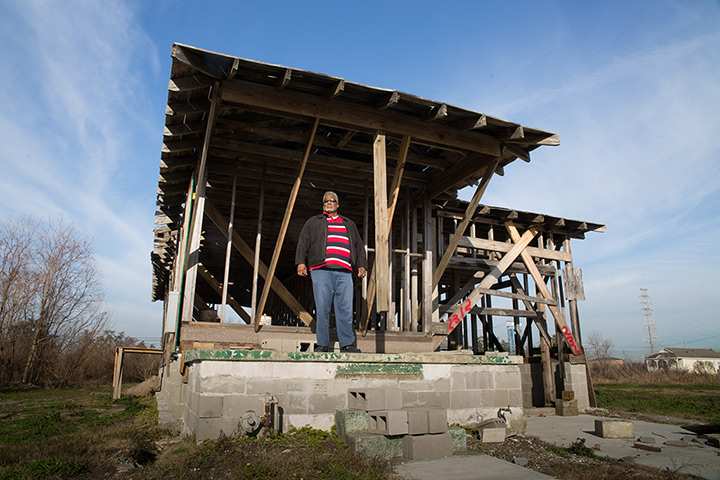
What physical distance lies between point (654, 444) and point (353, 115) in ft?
18.3

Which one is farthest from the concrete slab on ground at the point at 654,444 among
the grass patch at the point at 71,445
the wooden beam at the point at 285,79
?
the wooden beam at the point at 285,79

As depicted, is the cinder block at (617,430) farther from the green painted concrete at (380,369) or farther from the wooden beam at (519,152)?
the wooden beam at (519,152)

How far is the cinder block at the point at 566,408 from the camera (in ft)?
31.2

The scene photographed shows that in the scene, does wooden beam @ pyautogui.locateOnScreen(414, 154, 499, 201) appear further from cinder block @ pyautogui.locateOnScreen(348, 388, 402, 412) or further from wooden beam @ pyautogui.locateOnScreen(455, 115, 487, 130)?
cinder block @ pyautogui.locateOnScreen(348, 388, 402, 412)

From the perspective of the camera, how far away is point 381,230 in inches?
261

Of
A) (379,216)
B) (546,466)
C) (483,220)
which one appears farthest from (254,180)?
(546,466)

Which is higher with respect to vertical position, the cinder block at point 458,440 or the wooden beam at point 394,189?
the wooden beam at point 394,189

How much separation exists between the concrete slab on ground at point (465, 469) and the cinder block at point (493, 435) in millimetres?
845

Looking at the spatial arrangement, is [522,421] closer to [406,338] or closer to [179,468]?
[406,338]

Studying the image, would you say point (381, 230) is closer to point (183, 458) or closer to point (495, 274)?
point (183, 458)

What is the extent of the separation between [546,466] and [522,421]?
155 centimetres

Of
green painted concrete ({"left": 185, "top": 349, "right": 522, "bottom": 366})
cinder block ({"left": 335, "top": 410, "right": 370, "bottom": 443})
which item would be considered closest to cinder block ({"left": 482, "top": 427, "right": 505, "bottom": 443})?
green painted concrete ({"left": 185, "top": 349, "right": 522, "bottom": 366})

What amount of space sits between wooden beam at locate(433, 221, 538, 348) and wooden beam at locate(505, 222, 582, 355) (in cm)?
20

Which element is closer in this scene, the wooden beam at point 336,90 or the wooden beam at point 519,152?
the wooden beam at point 336,90
